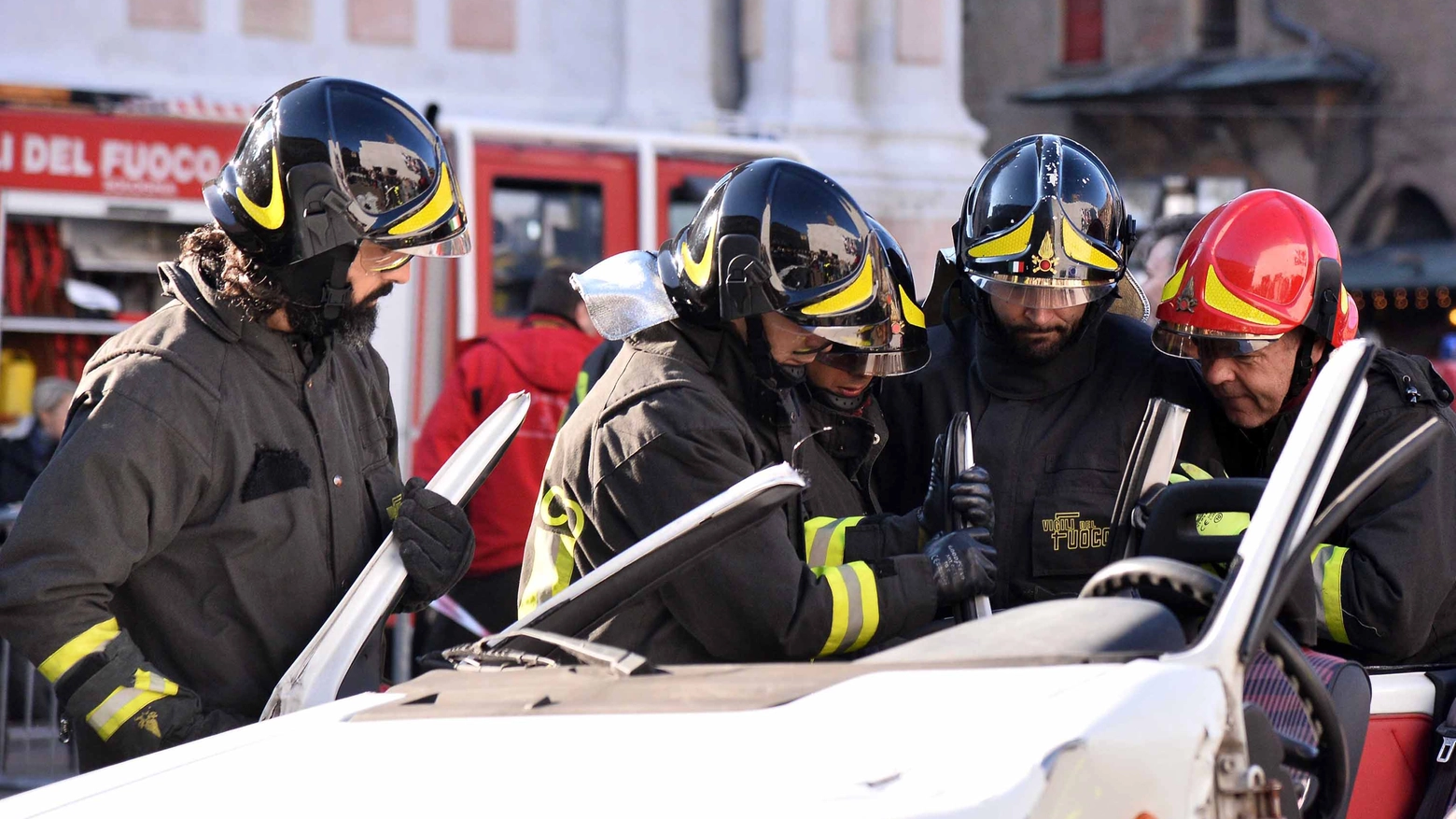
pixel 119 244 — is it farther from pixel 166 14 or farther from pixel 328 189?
pixel 166 14

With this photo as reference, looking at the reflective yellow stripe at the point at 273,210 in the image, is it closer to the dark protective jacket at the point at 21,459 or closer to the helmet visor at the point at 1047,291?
the helmet visor at the point at 1047,291

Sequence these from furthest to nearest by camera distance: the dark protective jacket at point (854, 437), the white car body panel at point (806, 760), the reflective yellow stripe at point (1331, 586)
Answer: the dark protective jacket at point (854, 437) < the reflective yellow stripe at point (1331, 586) < the white car body panel at point (806, 760)

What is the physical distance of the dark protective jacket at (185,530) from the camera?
265 cm

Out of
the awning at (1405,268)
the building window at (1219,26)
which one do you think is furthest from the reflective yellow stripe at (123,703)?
the building window at (1219,26)

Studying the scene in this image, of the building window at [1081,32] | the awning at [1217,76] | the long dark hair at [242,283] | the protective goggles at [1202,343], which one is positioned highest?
the building window at [1081,32]

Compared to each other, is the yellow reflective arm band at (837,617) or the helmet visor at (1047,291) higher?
the helmet visor at (1047,291)

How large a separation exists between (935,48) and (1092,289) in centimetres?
1189

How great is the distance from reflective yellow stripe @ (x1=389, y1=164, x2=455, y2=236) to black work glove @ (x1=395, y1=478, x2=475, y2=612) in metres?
0.46

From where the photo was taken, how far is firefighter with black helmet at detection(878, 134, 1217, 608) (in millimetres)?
3314

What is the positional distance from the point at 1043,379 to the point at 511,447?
9.37 ft

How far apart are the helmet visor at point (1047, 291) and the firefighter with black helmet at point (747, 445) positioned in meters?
0.23

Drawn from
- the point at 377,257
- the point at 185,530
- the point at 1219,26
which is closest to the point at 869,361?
the point at 377,257

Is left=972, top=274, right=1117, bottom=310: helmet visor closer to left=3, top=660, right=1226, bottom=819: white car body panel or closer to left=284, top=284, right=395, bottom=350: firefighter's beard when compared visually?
left=284, top=284, right=395, bottom=350: firefighter's beard

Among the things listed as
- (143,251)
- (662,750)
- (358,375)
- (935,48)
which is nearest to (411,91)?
(935,48)
